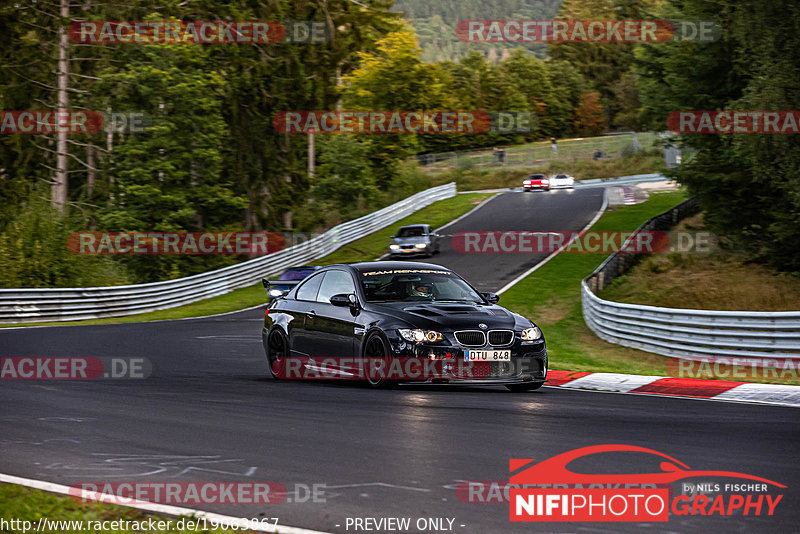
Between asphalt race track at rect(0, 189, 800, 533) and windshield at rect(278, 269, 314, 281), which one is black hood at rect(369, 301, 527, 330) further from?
windshield at rect(278, 269, 314, 281)

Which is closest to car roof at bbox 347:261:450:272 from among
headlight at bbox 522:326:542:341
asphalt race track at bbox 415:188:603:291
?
headlight at bbox 522:326:542:341

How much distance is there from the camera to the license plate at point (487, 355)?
10.9m

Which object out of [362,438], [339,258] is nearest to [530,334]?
[362,438]

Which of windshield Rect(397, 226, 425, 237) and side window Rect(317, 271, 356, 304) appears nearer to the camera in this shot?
side window Rect(317, 271, 356, 304)

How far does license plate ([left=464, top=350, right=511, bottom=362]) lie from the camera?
10.9 m

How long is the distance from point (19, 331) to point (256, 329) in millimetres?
5495

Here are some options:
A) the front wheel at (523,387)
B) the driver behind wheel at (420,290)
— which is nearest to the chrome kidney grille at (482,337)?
the front wheel at (523,387)

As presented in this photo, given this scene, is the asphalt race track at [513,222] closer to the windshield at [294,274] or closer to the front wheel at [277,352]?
the windshield at [294,274]

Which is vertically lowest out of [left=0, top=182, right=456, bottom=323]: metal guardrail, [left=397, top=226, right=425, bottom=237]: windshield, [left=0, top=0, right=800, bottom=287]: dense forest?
[left=0, top=182, right=456, bottom=323]: metal guardrail

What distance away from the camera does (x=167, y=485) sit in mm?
6238

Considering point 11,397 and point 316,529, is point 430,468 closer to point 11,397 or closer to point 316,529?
point 316,529

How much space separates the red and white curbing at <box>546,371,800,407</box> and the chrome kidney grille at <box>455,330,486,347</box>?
201 cm

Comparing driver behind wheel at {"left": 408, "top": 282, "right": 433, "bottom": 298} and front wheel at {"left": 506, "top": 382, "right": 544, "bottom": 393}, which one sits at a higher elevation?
driver behind wheel at {"left": 408, "top": 282, "right": 433, "bottom": 298}

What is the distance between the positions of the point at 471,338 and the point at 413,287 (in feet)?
4.97
